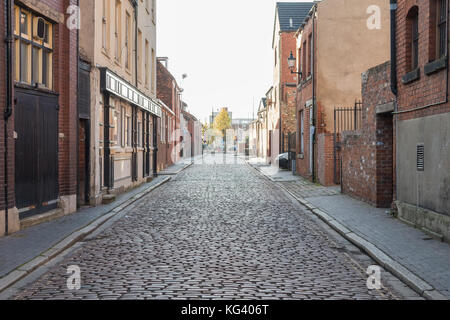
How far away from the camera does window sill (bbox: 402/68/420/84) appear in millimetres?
10219

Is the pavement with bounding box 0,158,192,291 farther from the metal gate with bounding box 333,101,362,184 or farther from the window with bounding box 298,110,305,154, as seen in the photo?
the window with bounding box 298,110,305,154

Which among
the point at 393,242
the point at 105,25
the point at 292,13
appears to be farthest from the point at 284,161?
the point at 393,242

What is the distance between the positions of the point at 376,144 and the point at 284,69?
25706 millimetres

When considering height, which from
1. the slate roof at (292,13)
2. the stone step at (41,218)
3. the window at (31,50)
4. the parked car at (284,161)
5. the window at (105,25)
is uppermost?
the slate roof at (292,13)

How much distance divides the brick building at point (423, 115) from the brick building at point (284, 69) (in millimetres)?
24012

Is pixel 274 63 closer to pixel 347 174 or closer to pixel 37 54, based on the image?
pixel 347 174

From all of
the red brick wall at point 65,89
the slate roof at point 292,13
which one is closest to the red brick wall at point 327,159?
the red brick wall at point 65,89

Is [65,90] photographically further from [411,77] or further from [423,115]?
[423,115]

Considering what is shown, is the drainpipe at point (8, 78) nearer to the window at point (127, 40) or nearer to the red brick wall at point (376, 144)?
the red brick wall at point (376, 144)

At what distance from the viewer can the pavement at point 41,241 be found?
6.66 meters

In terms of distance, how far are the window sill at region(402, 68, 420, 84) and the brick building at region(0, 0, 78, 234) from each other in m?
7.24

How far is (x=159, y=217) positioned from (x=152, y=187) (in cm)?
786

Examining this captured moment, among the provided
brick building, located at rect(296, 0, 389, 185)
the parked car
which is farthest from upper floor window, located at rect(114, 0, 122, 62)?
the parked car
